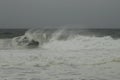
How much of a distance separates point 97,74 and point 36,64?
224 cm

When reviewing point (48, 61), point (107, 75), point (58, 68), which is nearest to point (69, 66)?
point (58, 68)

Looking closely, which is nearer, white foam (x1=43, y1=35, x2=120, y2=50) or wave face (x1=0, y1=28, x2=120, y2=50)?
white foam (x1=43, y1=35, x2=120, y2=50)

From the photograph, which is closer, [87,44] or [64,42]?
[87,44]

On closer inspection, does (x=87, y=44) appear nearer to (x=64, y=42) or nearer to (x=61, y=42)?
(x=64, y=42)

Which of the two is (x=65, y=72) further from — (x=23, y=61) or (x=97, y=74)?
(x=23, y=61)

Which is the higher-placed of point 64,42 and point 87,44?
point 64,42

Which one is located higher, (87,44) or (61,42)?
(61,42)

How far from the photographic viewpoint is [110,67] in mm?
7906

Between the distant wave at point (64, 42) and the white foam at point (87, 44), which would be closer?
the white foam at point (87, 44)

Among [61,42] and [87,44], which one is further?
[61,42]

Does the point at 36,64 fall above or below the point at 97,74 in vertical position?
above

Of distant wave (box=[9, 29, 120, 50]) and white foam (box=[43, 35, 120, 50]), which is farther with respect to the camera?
distant wave (box=[9, 29, 120, 50])

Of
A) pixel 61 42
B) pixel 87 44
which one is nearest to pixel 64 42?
pixel 61 42

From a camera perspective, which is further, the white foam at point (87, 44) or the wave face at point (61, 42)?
the wave face at point (61, 42)
